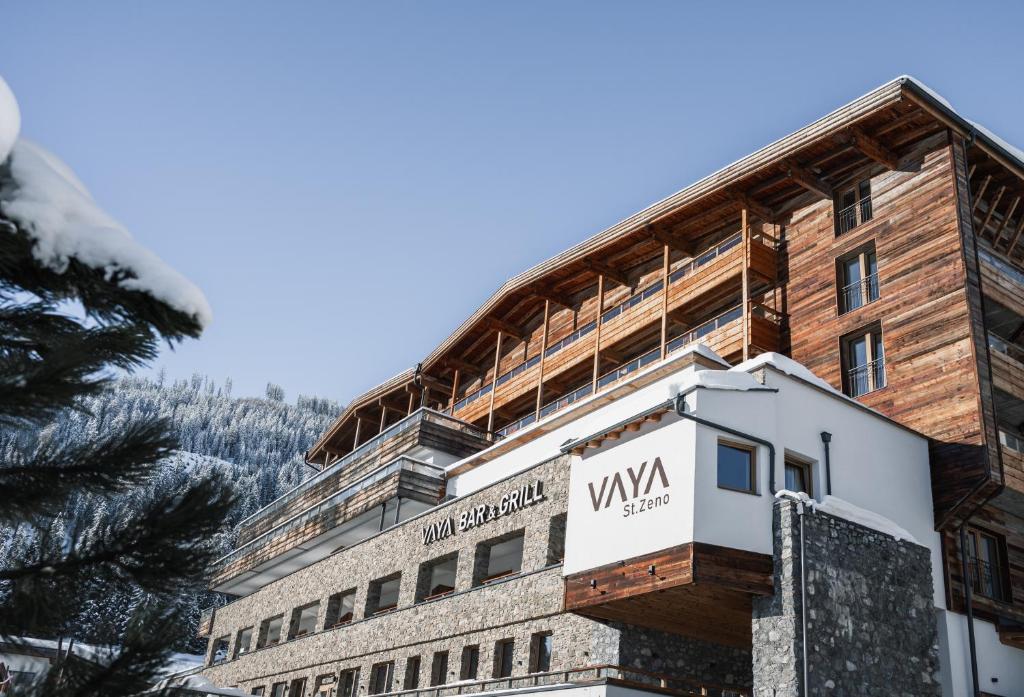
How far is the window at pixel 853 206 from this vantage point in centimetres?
2395

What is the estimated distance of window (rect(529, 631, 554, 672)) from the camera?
2014cm

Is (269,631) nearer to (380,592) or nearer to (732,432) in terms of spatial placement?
(380,592)

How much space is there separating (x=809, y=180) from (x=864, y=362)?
5.33 m

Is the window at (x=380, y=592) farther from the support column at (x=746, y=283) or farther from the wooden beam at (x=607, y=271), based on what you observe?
the support column at (x=746, y=283)

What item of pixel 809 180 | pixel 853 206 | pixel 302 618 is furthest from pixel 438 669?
pixel 853 206

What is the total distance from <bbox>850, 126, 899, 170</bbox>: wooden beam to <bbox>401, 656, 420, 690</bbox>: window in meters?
17.5

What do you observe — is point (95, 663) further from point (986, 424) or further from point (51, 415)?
point (986, 424)

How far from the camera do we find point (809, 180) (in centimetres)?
2462

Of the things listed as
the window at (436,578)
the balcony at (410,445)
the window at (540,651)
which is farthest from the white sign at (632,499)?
the balcony at (410,445)

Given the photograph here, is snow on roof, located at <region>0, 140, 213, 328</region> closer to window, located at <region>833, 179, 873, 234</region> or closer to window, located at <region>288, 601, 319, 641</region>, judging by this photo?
window, located at <region>833, 179, 873, 234</region>

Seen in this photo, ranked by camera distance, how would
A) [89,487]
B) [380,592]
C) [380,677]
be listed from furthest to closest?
[380,592] < [380,677] < [89,487]

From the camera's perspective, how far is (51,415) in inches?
164

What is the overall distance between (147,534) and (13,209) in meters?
1.69

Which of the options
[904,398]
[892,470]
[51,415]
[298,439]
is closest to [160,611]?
[51,415]
